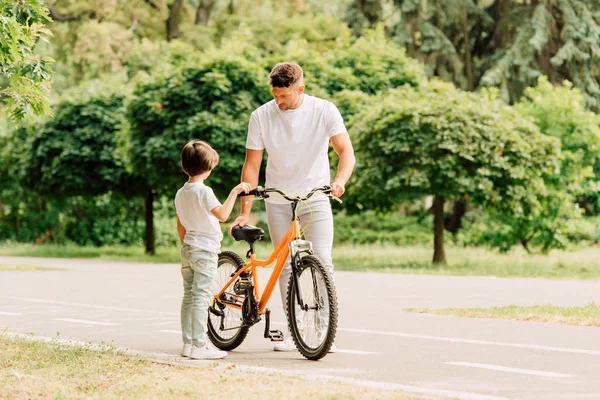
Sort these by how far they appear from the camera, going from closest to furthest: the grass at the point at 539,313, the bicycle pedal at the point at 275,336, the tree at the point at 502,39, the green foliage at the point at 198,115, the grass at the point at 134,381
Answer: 1. the grass at the point at 134,381
2. the bicycle pedal at the point at 275,336
3. the grass at the point at 539,313
4. the green foliage at the point at 198,115
5. the tree at the point at 502,39

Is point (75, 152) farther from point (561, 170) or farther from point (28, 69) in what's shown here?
point (28, 69)

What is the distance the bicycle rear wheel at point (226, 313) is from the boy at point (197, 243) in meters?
0.42

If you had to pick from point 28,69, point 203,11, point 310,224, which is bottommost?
point 310,224

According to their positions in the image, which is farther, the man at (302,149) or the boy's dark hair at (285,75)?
the man at (302,149)

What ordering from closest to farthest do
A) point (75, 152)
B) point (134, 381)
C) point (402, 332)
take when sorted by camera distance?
point (134, 381) < point (402, 332) < point (75, 152)

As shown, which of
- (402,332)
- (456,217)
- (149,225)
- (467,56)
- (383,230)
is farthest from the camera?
(456,217)

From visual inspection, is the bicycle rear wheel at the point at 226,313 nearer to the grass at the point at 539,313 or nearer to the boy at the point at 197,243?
the boy at the point at 197,243

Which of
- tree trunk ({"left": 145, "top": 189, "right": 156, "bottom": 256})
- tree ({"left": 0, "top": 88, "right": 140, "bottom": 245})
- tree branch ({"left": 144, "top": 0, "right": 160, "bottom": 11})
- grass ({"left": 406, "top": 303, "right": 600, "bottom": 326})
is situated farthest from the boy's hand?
tree branch ({"left": 144, "top": 0, "right": 160, "bottom": 11})

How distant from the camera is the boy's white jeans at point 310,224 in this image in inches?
310

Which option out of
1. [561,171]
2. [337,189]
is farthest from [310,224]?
[561,171]

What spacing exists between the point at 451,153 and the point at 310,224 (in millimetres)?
14355

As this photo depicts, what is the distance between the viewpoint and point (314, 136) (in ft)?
25.6

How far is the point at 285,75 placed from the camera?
758 cm

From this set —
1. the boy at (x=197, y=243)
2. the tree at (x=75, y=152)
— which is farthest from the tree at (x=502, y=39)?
the boy at (x=197, y=243)
